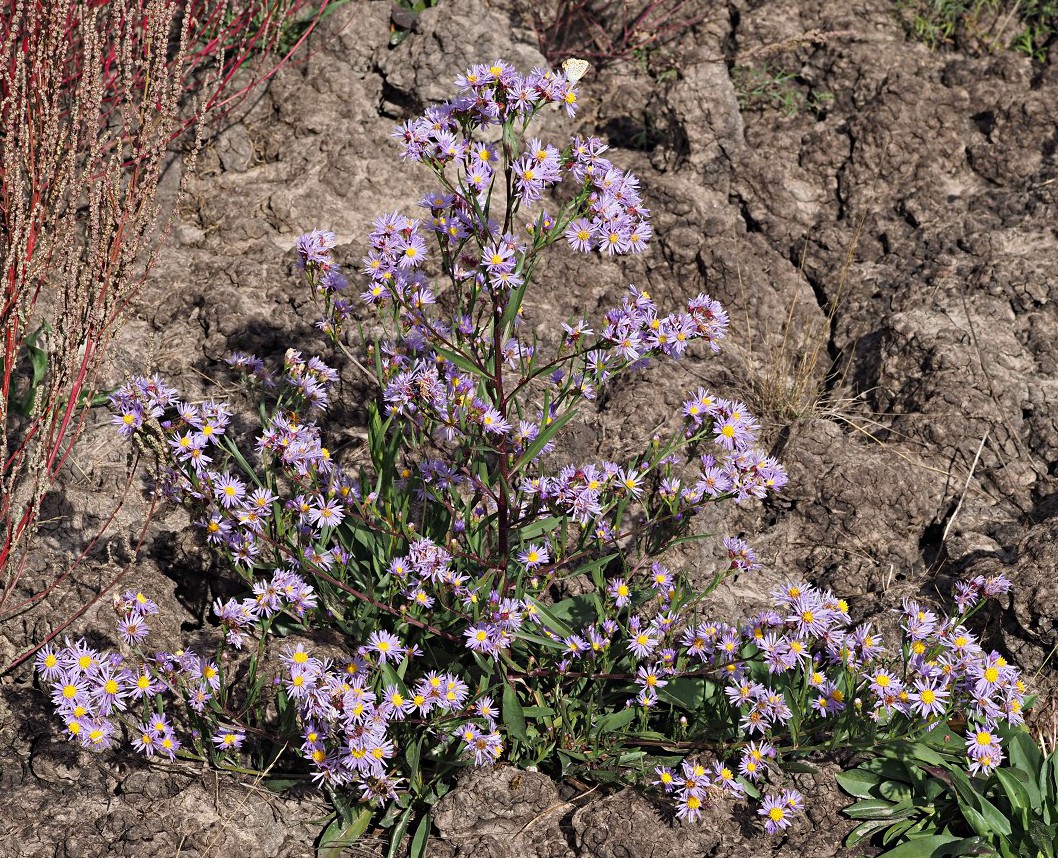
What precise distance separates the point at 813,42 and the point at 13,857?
4.60 meters

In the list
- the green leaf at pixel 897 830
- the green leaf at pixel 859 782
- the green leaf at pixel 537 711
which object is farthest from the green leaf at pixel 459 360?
the green leaf at pixel 897 830

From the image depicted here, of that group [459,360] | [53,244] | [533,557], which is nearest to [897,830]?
[533,557]

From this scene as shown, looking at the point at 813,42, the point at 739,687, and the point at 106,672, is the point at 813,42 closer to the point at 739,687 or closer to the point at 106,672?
the point at 739,687

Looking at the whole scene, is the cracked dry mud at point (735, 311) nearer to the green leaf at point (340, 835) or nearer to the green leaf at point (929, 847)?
the green leaf at point (340, 835)

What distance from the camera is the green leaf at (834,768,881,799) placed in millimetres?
2754

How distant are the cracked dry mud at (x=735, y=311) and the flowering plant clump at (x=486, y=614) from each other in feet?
0.54

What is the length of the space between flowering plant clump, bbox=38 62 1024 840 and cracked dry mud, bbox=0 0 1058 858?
165 mm

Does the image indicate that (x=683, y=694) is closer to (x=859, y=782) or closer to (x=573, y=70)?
(x=859, y=782)

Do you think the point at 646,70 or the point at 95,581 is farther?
the point at 646,70

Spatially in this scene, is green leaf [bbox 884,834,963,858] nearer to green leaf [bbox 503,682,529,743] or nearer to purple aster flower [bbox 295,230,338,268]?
green leaf [bbox 503,682,529,743]

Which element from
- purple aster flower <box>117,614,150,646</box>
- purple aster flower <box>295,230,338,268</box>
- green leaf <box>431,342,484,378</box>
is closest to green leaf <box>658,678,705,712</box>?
green leaf <box>431,342,484,378</box>

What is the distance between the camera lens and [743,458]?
279 cm

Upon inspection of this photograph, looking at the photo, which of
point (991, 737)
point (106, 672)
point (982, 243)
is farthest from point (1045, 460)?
point (106, 672)

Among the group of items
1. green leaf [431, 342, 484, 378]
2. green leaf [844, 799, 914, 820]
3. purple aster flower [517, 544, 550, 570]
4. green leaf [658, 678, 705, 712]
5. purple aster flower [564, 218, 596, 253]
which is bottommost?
green leaf [844, 799, 914, 820]
